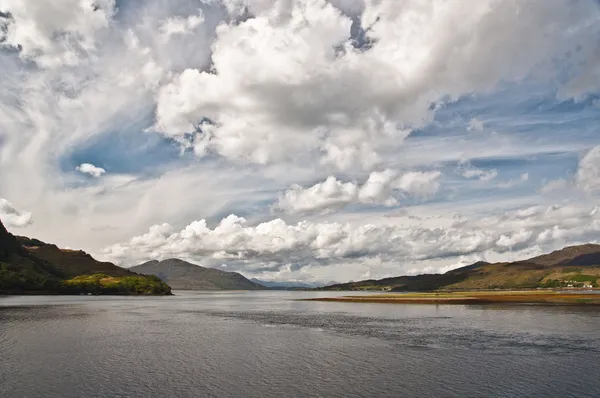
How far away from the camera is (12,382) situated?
4672 cm

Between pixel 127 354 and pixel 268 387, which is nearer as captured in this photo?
pixel 268 387

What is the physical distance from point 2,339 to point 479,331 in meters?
94.8

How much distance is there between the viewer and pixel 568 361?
5797 cm

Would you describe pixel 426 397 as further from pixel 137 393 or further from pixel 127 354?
pixel 127 354

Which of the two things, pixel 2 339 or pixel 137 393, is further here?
pixel 2 339

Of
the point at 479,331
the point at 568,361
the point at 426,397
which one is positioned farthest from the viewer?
the point at 479,331

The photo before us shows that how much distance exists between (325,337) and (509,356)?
1376 inches

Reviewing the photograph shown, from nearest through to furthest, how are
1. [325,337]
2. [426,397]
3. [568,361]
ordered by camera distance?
[426,397] → [568,361] → [325,337]

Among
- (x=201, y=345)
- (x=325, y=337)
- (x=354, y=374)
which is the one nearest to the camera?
(x=354, y=374)

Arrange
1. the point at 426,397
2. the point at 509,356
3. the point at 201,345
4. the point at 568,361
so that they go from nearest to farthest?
the point at 426,397
the point at 568,361
the point at 509,356
the point at 201,345

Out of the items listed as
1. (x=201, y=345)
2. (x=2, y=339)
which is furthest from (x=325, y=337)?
(x=2, y=339)

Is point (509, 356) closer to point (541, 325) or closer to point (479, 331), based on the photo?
point (479, 331)

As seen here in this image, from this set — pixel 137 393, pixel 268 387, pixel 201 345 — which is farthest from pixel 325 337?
pixel 137 393

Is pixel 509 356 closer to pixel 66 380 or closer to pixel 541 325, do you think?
pixel 541 325
